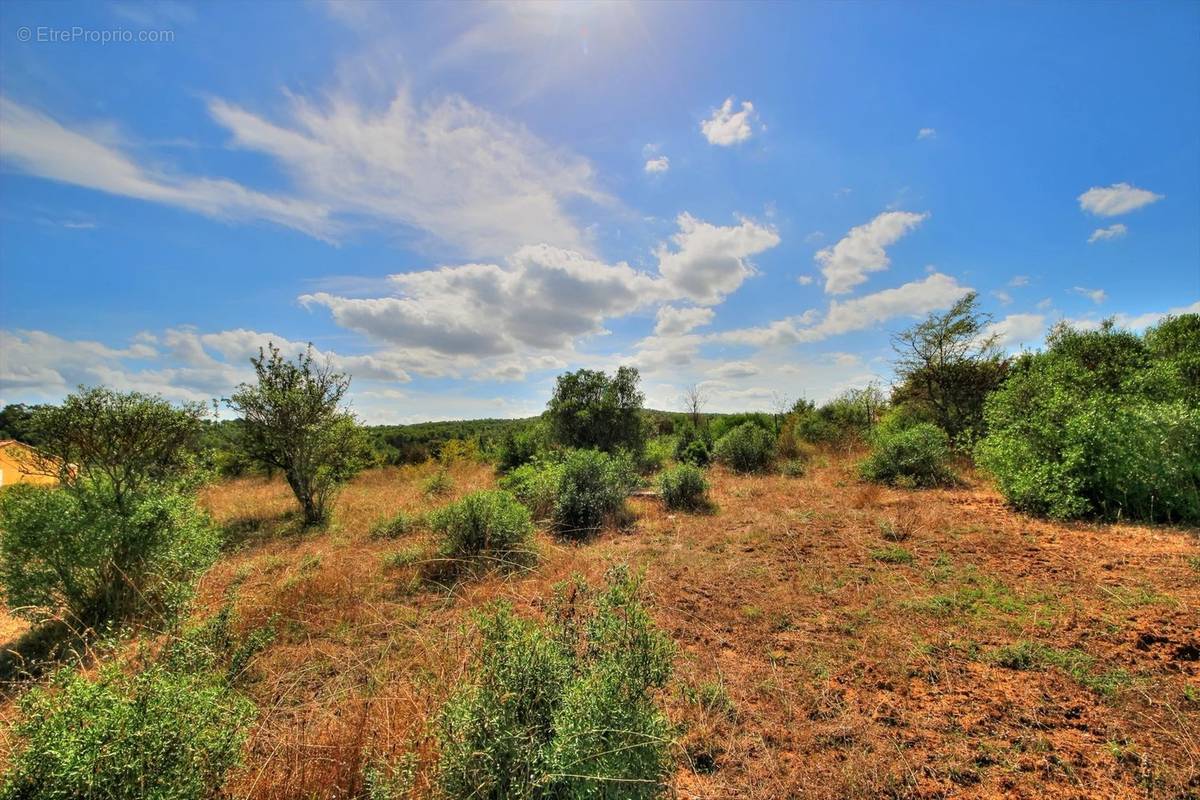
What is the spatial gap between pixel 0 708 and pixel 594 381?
35.4ft

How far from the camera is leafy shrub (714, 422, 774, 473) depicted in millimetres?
12586

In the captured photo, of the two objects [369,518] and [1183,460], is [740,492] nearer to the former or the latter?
[1183,460]

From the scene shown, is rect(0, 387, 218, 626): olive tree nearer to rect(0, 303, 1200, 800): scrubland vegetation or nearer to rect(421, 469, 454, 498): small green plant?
rect(0, 303, 1200, 800): scrubland vegetation

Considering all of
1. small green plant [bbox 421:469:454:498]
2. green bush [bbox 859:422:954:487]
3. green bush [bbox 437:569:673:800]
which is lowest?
small green plant [bbox 421:469:454:498]

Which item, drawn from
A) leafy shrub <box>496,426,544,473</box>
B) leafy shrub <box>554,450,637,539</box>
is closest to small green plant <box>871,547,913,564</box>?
leafy shrub <box>554,450,637,539</box>

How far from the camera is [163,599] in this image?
3.74 meters

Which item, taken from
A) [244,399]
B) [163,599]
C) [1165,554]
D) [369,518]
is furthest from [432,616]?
[1165,554]

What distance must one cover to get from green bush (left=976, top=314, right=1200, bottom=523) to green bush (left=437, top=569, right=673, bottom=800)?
7994mm

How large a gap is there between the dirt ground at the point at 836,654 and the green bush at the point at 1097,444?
552 millimetres

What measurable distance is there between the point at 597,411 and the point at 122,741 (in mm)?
10798

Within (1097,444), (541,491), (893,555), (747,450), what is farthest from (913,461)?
(541,491)

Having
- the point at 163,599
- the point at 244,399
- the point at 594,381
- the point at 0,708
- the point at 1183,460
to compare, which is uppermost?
the point at 594,381

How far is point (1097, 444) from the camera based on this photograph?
610 centimetres

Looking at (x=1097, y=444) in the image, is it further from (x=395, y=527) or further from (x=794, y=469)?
(x=395, y=527)
